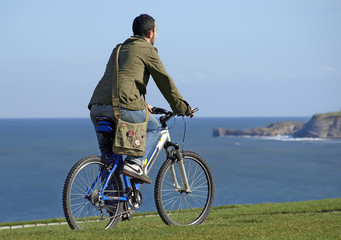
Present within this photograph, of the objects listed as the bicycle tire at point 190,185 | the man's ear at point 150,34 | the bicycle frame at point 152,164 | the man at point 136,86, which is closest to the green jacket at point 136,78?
the man at point 136,86

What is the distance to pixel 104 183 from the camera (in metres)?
6.16

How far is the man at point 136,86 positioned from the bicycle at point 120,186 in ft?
0.49

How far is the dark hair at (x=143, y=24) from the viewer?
6.30 m

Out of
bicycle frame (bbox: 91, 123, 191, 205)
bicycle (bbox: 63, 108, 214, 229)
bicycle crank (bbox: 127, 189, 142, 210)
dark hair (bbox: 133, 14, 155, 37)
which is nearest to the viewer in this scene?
bicycle (bbox: 63, 108, 214, 229)

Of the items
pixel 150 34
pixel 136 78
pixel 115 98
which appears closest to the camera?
pixel 115 98

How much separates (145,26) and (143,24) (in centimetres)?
3

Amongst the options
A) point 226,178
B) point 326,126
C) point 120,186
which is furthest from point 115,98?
point 326,126

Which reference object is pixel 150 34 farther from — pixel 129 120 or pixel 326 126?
pixel 326 126

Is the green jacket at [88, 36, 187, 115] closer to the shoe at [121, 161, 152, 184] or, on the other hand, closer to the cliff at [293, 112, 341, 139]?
the shoe at [121, 161, 152, 184]

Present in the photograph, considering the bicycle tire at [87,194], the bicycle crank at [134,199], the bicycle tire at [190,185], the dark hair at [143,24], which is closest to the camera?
the bicycle tire at [87,194]

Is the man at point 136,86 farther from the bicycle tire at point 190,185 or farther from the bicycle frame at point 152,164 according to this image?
the bicycle tire at point 190,185

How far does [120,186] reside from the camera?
6.39m

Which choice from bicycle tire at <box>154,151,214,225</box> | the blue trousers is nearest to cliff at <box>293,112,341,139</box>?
bicycle tire at <box>154,151,214,225</box>

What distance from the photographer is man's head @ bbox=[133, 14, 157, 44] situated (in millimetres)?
6305
